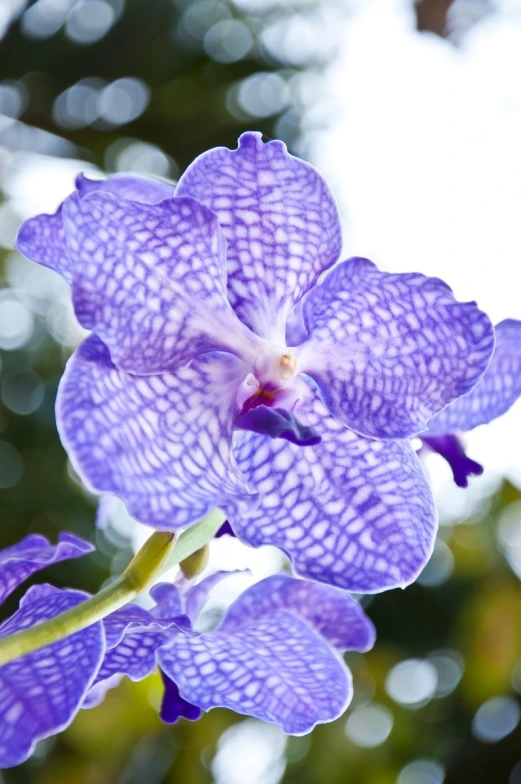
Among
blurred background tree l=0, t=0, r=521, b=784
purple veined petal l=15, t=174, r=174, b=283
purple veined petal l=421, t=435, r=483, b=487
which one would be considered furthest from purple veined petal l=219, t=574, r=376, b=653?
blurred background tree l=0, t=0, r=521, b=784

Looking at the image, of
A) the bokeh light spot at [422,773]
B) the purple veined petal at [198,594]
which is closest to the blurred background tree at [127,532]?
the bokeh light spot at [422,773]

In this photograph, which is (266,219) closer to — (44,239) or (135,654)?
(44,239)

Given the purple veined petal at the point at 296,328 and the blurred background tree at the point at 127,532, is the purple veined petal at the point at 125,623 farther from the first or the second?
the blurred background tree at the point at 127,532

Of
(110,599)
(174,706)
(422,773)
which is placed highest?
(110,599)

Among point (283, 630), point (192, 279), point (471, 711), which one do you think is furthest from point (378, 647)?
point (192, 279)

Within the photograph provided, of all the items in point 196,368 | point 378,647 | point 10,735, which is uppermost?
point 196,368

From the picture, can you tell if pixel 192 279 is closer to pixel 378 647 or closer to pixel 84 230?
pixel 84 230

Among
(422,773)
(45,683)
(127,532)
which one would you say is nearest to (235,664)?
(45,683)
